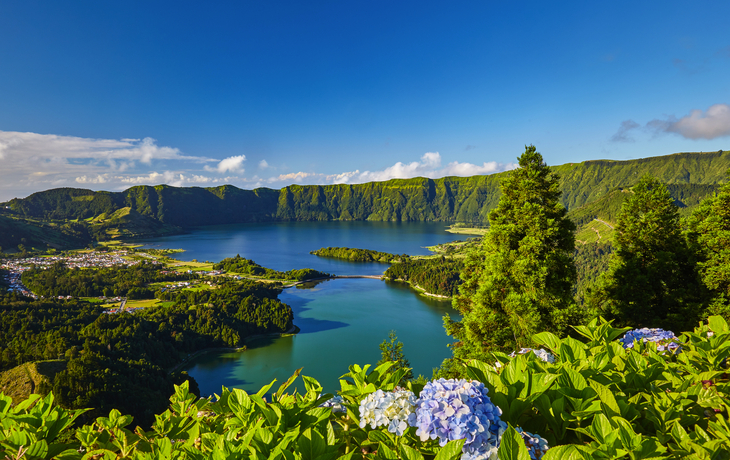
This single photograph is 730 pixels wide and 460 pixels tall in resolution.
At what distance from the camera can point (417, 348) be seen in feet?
115

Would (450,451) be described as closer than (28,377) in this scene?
Yes

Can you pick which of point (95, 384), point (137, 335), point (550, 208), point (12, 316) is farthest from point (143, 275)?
point (550, 208)

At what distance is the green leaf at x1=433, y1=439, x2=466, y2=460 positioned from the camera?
1.24 m

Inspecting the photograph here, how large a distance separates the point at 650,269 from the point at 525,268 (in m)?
6.66

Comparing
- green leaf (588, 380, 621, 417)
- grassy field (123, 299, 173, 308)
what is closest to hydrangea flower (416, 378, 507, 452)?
green leaf (588, 380, 621, 417)

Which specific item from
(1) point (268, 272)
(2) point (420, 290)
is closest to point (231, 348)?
(2) point (420, 290)

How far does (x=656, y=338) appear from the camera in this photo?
317cm

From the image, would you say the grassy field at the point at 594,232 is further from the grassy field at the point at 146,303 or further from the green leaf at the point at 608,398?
the green leaf at the point at 608,398

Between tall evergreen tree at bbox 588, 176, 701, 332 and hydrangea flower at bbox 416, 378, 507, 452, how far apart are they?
1219cm

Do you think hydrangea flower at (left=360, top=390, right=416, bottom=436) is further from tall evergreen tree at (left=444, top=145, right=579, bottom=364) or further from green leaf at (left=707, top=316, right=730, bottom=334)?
tall evergreen tree at (left=444, top=145, right=579, bottom=364)

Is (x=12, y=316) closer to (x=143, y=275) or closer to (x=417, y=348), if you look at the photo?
(x=143, y=275)

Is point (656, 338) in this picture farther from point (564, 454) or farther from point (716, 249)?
point (716, 249)

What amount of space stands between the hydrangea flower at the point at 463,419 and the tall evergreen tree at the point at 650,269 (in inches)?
480

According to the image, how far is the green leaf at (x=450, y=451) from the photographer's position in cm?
124
